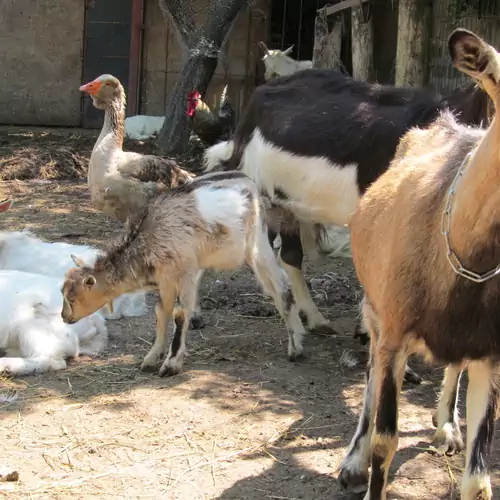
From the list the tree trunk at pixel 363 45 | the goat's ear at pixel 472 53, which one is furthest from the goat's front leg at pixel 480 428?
the tree trunk at pixel 363 45

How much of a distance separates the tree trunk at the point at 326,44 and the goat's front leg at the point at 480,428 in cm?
859

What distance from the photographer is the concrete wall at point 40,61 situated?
16.6 meters

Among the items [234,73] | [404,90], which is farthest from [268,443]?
[234,73]

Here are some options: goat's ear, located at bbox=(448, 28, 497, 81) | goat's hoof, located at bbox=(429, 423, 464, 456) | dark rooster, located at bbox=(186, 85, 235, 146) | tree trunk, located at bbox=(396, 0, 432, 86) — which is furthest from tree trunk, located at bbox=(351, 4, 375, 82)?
goat's ear, located at bbox=(448, 28, 497, 81)

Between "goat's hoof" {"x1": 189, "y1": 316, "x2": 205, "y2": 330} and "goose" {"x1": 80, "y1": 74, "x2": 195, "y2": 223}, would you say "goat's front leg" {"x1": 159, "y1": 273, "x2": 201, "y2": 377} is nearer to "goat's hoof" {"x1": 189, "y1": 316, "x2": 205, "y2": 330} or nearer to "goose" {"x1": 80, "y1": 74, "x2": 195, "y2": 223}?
"goat's hoof" {"x1": 189, "y1": 316, "x2": 205, "y2": 330}

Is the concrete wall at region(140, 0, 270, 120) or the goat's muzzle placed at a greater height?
the concrete wall at region(140, 0, 270, 120)

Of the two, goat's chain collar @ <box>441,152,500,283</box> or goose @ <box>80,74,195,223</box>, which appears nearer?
goat's chain collar @ <box>441,152,500,283</box>

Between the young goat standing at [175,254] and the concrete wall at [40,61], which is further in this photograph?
the concrete wall at [40,61]

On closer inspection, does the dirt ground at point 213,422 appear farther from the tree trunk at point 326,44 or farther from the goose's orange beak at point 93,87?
the tree trunk at point 326,44

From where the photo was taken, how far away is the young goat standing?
5.43 metres

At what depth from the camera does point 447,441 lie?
4336 millimetres

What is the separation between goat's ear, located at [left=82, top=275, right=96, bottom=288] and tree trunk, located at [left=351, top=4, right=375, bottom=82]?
4837 mm

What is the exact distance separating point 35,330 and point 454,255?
3448 mm

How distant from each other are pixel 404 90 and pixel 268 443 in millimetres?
2783
